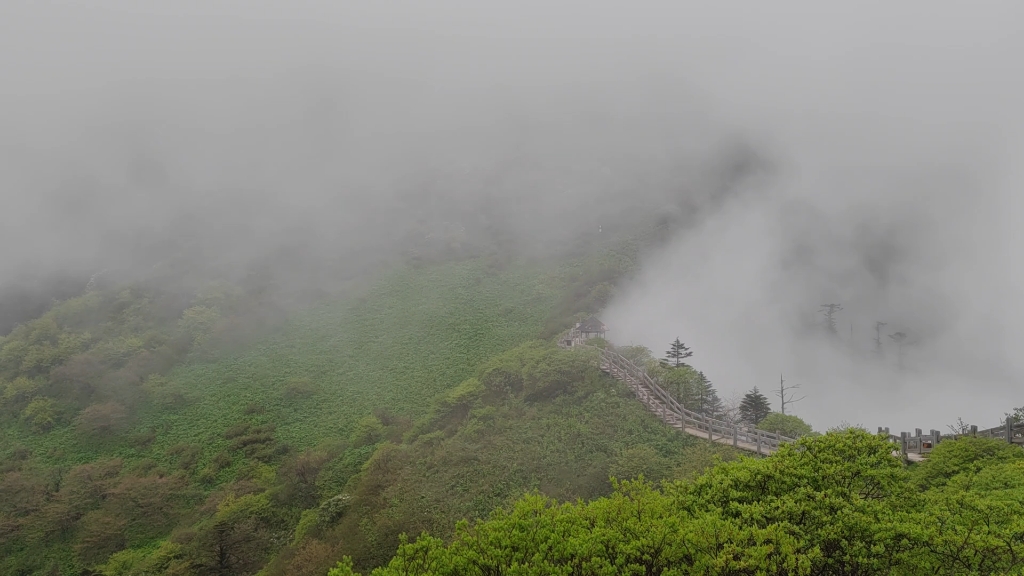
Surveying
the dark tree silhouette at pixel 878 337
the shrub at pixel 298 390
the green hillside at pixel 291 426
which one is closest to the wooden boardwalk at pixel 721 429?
the green hillside at pixel 291 426

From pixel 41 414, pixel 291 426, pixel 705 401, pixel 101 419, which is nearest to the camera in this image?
pixel 705 401

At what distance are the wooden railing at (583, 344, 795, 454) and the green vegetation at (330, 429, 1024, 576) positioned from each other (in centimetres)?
748

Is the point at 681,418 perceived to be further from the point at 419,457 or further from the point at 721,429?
the point at 419,457

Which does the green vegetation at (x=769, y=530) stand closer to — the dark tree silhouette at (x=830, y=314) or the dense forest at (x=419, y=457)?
the dense forest at (x=419, y=457)

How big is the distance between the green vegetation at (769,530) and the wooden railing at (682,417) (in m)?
7.48

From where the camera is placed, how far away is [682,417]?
Answer: 21.1 metres

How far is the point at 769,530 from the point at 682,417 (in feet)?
45.1

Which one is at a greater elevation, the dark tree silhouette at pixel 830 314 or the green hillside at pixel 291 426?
the dark tree silhouette at pixel 830 314

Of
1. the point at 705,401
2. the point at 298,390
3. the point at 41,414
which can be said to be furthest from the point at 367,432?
the point at 41,414

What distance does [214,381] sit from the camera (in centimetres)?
3450

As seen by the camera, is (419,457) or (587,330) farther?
(587,330)

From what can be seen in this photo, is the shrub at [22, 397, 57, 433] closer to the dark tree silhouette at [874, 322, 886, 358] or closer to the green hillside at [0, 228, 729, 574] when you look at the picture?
the green hillside at [0, 228, 729, 574]

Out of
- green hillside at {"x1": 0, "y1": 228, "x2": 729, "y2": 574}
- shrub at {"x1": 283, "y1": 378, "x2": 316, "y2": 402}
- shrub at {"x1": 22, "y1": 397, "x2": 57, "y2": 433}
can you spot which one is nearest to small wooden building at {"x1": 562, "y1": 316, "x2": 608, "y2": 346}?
green hillside at {"x1": 0, "y1": 228, "x2": 729, "y2": 574}

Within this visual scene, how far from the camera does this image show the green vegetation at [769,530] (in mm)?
7480
